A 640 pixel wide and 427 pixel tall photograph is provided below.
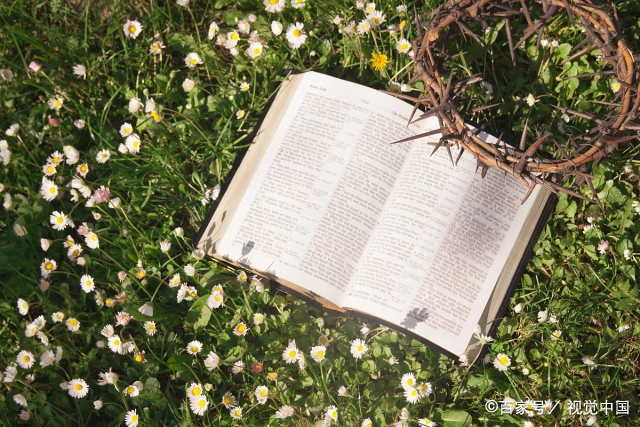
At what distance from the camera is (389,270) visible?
7.39 ft

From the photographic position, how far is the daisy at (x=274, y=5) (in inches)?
104

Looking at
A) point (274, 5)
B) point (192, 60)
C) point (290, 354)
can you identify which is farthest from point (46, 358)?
point (274, 5)

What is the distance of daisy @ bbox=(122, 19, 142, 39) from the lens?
2.82 meters

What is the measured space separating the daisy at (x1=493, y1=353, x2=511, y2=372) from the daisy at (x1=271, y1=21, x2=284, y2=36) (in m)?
1.80

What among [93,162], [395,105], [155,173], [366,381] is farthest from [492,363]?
[93,162]

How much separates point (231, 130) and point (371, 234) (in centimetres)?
89

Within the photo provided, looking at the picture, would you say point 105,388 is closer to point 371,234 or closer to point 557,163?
point 371,234

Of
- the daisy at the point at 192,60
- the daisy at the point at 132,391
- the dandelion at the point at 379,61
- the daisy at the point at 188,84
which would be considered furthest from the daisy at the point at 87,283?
the dandelion at the point at 379,61

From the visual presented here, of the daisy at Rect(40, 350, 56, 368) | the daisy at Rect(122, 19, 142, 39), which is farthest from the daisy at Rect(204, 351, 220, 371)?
the daisy at Rect(122, 19, 142, 39)

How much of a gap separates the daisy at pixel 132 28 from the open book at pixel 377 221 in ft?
3.30

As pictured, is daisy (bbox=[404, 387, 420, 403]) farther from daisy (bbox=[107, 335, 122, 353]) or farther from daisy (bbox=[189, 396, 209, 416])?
daisy (bbox=[107, 335, 122, 353])

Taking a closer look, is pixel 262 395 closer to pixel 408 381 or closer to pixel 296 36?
pixel 408 381

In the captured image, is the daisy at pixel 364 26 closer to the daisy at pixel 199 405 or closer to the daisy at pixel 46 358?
the daisy at pixel 199 405

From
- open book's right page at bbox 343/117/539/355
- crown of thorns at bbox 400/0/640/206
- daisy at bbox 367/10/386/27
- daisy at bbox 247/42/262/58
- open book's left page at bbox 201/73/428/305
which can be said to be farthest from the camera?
daisy at bbox 247/42/262/58
